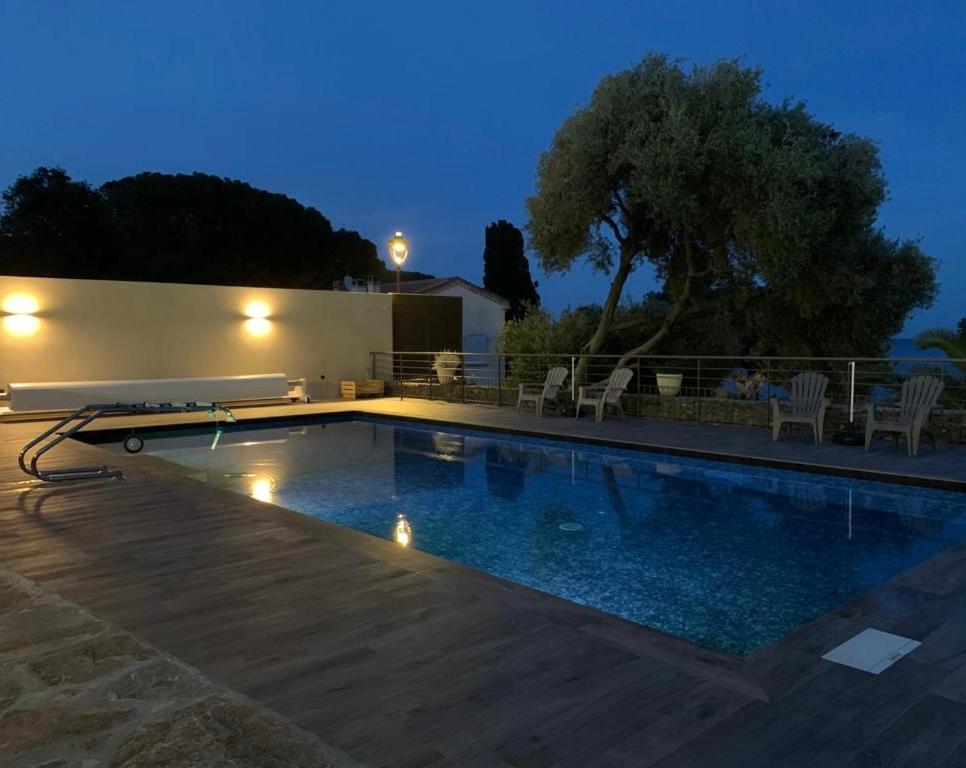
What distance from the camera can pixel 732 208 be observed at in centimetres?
1080

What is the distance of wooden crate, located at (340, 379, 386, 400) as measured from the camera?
13.0 metres

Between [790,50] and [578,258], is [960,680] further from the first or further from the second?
[790,50]

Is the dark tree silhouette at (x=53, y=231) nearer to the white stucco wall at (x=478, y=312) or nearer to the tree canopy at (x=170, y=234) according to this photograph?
the tree canopy at (x=170, y=234)

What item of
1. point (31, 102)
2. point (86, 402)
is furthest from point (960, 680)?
point (31, 102)

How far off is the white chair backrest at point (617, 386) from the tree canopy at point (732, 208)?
2.78 m

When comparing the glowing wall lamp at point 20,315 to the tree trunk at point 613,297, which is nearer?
the glowing wall lamp at point 20,315

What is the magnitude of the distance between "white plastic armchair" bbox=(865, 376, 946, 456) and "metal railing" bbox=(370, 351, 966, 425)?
0.96 feet

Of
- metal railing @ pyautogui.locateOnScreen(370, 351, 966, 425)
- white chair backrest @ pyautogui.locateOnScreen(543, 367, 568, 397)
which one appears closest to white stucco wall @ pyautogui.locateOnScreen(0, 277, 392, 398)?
metal railing @ pyautogui.locateOnScreen(370, 351, 966, 425)

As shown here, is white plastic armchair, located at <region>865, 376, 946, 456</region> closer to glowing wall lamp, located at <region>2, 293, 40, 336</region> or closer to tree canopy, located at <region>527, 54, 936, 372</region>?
tree canopy, located at <region>527, 54, 936, 372</region>

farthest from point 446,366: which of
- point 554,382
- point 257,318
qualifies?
point 257,318

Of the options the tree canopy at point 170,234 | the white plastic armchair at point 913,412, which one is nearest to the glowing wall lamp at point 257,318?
the white plastic armchair at point 913,412

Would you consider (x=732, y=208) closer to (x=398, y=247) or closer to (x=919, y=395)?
(x=919, y=395)

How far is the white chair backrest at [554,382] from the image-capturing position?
10141 millimetres

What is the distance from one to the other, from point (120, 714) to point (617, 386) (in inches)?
311
